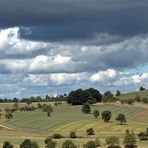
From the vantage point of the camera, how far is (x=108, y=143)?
16100cm

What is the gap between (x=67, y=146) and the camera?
496 feet

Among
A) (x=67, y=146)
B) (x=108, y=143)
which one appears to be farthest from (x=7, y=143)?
(x=108, y=143)

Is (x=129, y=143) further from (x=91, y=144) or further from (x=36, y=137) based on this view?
(x=36, y=137)

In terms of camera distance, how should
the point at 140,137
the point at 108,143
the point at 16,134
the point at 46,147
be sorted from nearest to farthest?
the point at 46,147 → the point at 108,143 → the point at 140,137 → the point at 16,134

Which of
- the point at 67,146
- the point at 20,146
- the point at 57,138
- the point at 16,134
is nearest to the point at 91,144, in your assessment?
the point at 67,146

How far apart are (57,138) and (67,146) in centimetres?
3542

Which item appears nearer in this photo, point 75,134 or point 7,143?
point 7,143

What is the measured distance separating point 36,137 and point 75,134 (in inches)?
598

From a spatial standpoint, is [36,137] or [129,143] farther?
[36,137]

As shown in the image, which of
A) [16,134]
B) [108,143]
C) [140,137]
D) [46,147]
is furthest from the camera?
[16,134]

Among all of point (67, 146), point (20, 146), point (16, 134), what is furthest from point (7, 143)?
point (16, 134)

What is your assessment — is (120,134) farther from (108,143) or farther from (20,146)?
(20,146)

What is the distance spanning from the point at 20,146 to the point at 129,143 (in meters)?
34.3

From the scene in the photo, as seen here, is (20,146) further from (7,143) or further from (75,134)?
(75,134)
